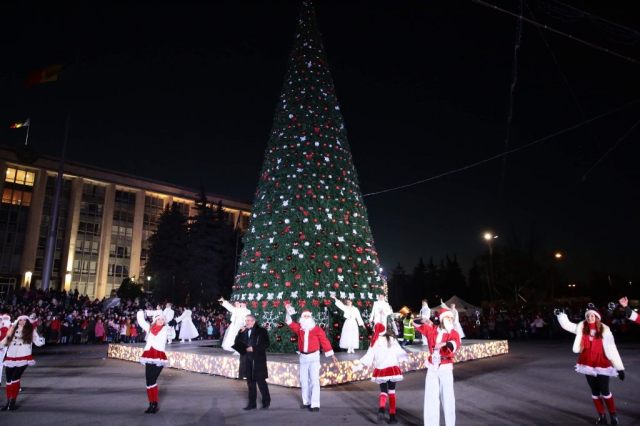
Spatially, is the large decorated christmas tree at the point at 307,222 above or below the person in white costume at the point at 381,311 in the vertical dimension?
above

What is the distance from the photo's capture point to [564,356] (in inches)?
658

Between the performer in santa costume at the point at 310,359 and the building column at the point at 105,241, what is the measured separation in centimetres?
6372

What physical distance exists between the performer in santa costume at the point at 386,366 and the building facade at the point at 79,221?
42.9 meters

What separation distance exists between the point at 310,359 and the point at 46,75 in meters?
33.0

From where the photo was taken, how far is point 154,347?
7.88m

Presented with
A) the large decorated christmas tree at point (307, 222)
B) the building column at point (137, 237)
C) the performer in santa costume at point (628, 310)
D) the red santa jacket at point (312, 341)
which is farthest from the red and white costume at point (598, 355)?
the building column at point (137, 237)

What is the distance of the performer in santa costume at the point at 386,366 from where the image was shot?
7086mm

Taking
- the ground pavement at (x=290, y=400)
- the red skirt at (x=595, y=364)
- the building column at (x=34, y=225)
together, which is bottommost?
the ground pavement at (x=290, y=400)

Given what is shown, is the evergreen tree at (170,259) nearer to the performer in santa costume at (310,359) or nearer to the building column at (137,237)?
the building column at (137,237)

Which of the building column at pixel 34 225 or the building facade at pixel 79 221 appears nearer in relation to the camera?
the building facade at pixel 79 221

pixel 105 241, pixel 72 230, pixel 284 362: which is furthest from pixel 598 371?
pixel 105 241

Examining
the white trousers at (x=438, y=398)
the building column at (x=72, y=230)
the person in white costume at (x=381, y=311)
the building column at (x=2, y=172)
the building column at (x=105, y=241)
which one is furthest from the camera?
the building column at (x=105, y=241)

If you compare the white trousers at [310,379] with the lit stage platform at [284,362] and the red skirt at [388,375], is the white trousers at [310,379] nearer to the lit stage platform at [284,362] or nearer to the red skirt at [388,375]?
the red skirt at [388,375]

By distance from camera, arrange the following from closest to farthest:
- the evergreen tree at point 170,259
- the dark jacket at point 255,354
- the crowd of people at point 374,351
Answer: the crowd of people at point 374,351, the dark jacket at point 255,354, the evergreen tree at point 170,259
